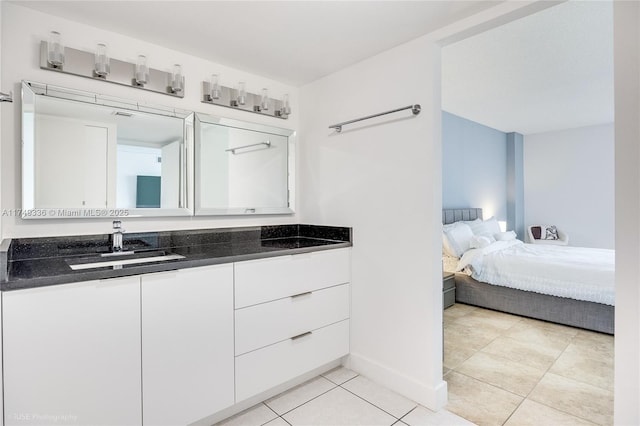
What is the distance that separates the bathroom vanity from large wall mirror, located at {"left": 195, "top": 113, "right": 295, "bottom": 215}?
0.27 m

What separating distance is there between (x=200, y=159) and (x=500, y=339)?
2.81 meters

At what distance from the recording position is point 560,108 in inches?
173

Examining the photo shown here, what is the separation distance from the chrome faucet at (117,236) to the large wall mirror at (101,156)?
4.2 inches

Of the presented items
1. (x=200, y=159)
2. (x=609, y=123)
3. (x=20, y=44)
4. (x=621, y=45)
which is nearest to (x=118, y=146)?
(x=200, y=159)

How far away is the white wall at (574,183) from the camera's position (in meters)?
5.34

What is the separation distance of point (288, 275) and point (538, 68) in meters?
2.92

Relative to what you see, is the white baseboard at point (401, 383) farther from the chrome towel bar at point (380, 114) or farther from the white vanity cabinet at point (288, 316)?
the chrome towel bar at point (380, 114)

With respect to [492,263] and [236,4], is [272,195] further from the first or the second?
[492,263]

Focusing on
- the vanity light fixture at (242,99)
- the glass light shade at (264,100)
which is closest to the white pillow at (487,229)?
the vanity light fixture at (242,99)

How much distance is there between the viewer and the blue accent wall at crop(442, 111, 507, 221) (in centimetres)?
455

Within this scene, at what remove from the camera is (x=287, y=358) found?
197cm

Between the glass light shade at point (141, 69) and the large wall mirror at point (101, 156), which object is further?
the glass light shade at point (141, 69)

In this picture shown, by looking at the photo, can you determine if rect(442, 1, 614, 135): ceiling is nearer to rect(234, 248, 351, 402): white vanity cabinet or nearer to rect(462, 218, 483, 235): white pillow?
rect(462, 218, 483, 235): white pillow

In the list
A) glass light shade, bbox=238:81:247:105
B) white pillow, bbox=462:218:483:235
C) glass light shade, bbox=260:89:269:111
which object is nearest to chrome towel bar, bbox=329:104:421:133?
glass light shade, bbox=260:89:269:111
